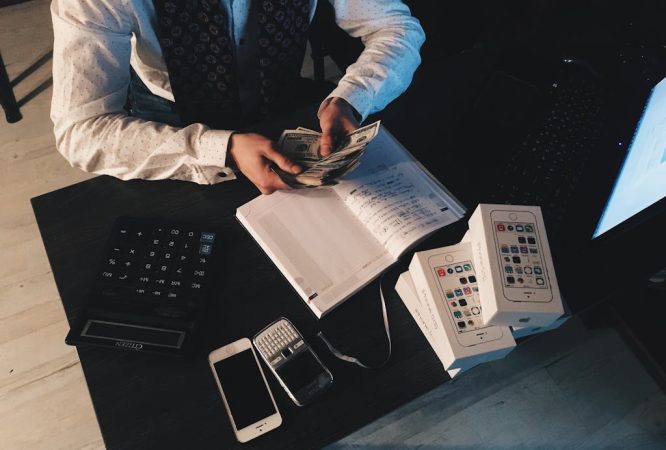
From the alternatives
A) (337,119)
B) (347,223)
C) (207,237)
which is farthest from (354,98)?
(207,237)

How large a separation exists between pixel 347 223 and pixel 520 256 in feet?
0.98

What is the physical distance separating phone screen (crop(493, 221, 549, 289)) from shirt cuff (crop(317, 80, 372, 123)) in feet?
1.33

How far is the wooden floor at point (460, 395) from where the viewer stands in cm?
147

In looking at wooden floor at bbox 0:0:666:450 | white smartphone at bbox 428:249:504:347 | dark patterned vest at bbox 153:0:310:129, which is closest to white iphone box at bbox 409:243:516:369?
white smartphone at bbox 428:249:504:347

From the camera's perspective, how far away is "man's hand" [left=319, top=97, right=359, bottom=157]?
1019 millimetres

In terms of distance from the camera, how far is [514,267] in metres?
0.77

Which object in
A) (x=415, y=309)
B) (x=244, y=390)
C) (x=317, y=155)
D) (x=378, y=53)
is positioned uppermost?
(x=378, y=53)

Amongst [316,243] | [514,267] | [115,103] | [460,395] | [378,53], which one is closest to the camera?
[514,267]

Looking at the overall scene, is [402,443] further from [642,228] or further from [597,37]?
[597,37]

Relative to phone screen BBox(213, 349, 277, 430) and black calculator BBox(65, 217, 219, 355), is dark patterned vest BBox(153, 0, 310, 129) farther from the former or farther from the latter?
phone screen BBox(213, 349, 277, 430)

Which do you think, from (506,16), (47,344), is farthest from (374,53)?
(47,344)

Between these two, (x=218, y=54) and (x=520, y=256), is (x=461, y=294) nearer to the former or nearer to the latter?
(x=520, y=256)

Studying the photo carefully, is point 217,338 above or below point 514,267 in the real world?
below

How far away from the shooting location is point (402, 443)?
4.87 feet
